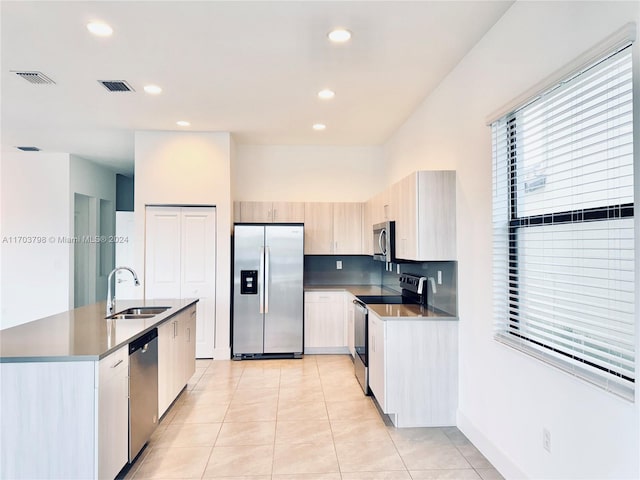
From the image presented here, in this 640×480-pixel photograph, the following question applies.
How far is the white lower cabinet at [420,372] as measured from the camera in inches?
123

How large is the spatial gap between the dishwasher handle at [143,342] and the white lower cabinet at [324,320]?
260 cm

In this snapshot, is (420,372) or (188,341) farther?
(188,341)

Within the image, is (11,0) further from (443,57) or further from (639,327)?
(639,327)

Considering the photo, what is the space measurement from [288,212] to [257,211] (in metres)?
0.43

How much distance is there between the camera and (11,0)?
237cm

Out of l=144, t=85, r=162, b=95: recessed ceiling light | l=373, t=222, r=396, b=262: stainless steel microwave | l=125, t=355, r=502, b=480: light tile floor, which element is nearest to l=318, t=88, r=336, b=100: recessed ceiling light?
l=373, t=222, r=396, b=262: stainless steel microwave

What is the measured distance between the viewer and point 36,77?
340cm

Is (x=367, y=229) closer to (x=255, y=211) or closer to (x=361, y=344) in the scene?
(x=255, y=211)

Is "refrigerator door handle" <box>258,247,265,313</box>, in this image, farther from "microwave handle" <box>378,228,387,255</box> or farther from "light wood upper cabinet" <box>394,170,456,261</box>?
"light wood upper cabinet" <box>394,170,456,261</box>

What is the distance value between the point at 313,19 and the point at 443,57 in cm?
111

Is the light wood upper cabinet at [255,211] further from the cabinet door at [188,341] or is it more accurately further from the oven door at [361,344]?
the oven door at [361,344]

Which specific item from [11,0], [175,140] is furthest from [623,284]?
[175,140]

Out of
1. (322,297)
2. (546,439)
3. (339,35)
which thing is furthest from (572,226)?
(322,297)

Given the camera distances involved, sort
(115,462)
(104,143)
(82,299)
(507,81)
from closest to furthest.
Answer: (115,462) < (507,81) < (104,143) < (82,299)
